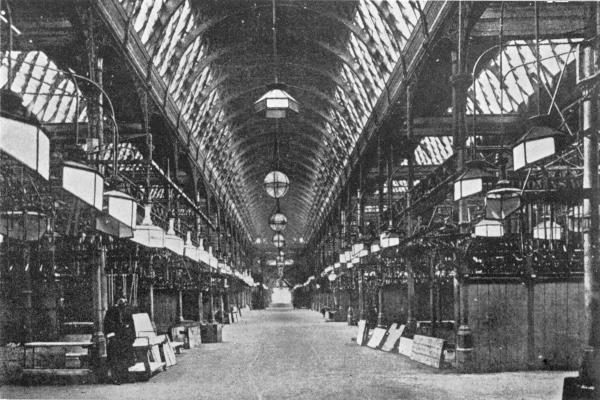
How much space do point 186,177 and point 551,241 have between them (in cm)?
1810

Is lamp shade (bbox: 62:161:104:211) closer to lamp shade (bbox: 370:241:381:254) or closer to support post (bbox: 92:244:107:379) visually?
support post (bbox: 92:244:107:379)

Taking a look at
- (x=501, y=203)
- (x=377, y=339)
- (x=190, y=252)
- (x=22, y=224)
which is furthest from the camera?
(x=377, y=339)

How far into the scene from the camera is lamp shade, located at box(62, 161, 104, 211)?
257 inches

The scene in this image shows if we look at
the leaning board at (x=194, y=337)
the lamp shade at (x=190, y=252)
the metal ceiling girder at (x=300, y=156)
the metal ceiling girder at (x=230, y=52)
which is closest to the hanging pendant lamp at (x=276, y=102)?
the lamp shade at (x=190, y=252)

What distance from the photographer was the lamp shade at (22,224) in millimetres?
12250

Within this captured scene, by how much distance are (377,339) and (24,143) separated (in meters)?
17.4

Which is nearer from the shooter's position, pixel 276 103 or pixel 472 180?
pixel 472 180

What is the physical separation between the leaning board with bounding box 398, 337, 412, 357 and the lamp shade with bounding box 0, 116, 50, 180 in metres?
14.1

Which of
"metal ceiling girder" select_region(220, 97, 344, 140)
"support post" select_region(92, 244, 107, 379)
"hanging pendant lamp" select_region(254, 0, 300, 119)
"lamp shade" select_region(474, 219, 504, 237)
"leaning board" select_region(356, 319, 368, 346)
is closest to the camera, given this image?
"lamp shade" select_region(474, 219, 504, 237)

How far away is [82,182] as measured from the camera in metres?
6.67

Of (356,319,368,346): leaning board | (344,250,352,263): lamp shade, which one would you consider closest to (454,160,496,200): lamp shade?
(356,319,368,346): leaning board

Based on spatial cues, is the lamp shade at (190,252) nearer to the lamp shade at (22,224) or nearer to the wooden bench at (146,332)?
the wooden bench at (146,332)

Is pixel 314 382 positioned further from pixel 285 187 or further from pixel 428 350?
pixel 285 187

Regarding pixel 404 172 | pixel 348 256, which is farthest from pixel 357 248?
pixel 404 172
